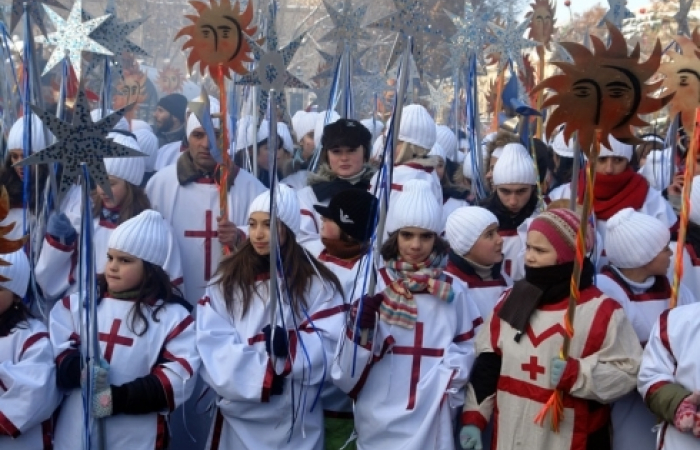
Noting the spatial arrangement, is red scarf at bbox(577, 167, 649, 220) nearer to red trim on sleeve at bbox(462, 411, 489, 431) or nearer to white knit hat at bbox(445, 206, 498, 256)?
white knit hat at bbox(445, 206, 498, 256)

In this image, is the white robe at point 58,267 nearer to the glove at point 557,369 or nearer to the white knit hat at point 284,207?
the white knit hat at point 284,207

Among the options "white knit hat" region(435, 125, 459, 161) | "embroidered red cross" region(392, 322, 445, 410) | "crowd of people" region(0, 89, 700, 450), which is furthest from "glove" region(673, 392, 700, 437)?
"white knit hat" region(435, 125, 459, 161)

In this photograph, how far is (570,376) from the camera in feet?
14.3

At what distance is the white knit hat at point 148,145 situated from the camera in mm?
8605

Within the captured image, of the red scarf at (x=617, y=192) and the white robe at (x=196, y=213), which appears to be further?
the white robe at (x=196, y=213)

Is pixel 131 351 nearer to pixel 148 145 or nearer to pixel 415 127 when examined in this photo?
pixel 415 127

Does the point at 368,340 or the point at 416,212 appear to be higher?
the point at 416,212

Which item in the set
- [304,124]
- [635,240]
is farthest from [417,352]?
[304,124]

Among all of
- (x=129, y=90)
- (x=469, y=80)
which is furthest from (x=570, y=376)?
(x=129, y=90)

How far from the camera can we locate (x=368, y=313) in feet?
15.5

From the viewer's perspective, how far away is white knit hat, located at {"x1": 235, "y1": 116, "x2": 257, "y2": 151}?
797cm

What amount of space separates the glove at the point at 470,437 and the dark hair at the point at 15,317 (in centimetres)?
211

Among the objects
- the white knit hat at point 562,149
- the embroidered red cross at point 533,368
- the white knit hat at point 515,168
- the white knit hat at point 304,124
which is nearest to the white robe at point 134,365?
the embroidered red cross at point 533,368

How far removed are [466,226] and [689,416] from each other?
1619mm
